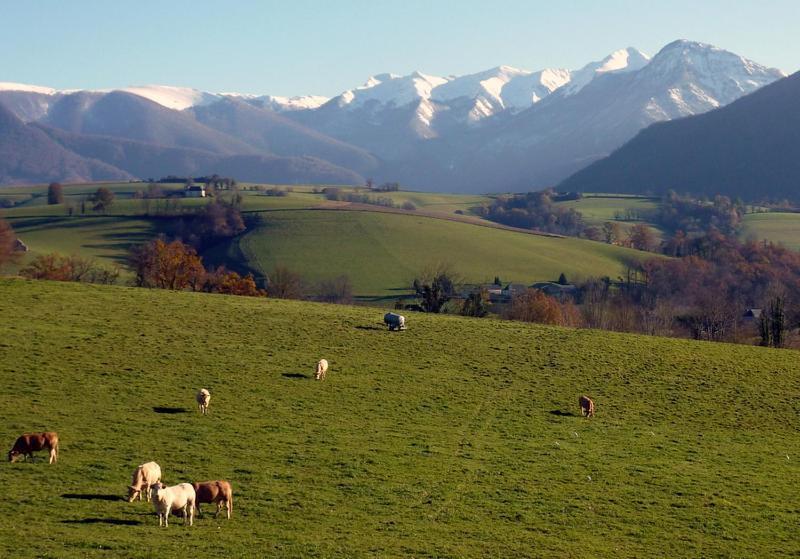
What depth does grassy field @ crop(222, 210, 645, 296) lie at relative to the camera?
5261 inches

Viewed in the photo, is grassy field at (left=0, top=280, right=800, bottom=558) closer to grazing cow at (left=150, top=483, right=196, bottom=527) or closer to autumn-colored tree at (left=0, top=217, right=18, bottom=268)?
grazing cow at (left=150, top=483, right=196, bottom=527)

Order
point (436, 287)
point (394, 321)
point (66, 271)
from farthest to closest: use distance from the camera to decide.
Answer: point (66, 271), point (436, 287), point (394, 321)

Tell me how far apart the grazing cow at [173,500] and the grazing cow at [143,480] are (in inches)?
50.8

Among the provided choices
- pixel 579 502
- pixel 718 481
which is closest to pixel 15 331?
pixel 579 502

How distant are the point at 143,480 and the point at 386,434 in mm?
12201

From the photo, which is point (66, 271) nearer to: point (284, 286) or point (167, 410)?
point (284, 286)

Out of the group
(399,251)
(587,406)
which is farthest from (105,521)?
(399,251)

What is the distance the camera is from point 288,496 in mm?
27984

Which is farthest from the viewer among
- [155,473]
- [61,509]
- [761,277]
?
[761,277]

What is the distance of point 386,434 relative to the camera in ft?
119

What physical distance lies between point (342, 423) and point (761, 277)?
116661 millimetres

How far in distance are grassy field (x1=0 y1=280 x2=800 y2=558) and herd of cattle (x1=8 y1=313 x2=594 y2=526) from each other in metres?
0.53

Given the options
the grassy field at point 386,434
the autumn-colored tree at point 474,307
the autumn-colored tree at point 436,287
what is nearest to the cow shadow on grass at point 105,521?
the grassy field at point 386,434

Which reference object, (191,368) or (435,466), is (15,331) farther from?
(435,466)
